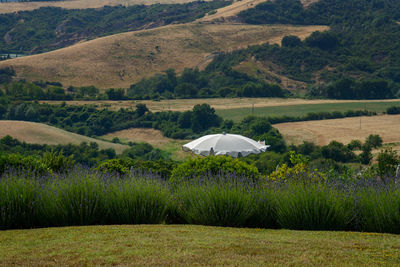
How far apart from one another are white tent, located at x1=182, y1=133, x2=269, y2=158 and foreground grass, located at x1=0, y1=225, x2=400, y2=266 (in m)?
11.4

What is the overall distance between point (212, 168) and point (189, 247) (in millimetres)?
3984

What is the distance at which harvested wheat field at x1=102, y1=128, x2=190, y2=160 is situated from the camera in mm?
53659

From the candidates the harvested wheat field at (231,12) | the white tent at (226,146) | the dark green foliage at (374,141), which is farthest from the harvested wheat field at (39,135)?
the harvested wheat field at (231,12)

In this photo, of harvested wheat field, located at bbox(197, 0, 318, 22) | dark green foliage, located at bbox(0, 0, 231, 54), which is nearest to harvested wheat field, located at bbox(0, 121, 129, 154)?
harvested wheat field, located at bbox(197, 0, 318, 22)

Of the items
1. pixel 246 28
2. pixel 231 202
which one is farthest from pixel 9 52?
pixel 231 202

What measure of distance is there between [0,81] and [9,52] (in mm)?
42071

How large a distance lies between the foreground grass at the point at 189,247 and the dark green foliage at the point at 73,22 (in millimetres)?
120620

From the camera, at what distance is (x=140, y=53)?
98688 millimetres

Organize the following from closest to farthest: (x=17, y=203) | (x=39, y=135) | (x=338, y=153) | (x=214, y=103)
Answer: (x=17, y=203) < (x=338, y=153) < (x=39, y=135) < (x=214, y=103)

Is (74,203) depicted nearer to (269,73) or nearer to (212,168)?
(212,168)

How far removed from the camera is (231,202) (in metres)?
7.43

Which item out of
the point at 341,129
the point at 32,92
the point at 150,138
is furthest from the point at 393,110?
the point at 32,92

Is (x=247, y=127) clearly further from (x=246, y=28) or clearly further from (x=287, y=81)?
(x=246, y=28)

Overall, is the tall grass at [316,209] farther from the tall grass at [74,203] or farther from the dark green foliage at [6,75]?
the dark green foliage at [6,75]
